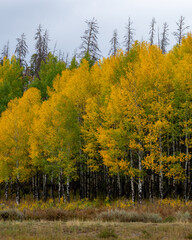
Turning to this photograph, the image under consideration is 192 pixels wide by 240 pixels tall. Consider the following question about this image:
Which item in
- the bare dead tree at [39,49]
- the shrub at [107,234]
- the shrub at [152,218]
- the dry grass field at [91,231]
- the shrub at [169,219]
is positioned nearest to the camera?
the dry grass field at [91,231]

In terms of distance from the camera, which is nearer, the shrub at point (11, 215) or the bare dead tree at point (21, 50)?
the shrub at point (11, 215)

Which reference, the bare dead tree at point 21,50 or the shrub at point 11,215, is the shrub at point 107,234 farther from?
the bare dead tree at point 21,50

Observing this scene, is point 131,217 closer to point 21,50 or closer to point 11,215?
point 11,215

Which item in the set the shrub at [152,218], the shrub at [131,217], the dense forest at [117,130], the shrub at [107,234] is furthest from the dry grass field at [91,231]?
the dense forest at [117,130]

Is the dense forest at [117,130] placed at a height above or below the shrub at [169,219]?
above

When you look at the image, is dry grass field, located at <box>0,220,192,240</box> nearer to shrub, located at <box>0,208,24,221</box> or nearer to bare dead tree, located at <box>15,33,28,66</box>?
shrub, located at <box>0,208,24,221</box>

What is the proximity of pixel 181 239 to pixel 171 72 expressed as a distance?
46.2 ft

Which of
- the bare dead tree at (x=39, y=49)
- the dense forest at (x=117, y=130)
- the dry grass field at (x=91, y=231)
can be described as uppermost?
the bare dead tree at (x=39, y=49)

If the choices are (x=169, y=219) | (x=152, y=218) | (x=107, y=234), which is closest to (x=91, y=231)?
(x=107, y=234)

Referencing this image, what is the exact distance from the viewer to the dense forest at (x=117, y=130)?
58.7ft

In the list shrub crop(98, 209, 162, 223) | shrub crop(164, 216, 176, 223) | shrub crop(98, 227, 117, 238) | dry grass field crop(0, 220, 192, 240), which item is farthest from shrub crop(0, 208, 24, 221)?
shrub crop(164, 216, 176, 223)

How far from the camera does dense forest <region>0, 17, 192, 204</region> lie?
58.7 feet

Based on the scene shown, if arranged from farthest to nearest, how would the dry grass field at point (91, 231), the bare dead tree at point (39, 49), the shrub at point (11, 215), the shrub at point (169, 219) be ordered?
the bare dead tree at point (39, 49) < the shrub at point (11, 215) < the shrub at point (169, 219) < the dry grass field at point (91, 231)

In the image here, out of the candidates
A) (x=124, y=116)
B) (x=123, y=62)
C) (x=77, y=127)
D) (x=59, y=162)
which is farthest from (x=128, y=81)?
(x=59, y=162)
